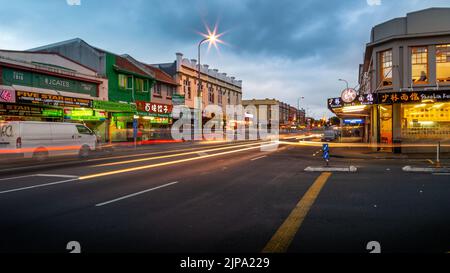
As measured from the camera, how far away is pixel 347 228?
18.7 ft

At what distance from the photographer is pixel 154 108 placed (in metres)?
38.4

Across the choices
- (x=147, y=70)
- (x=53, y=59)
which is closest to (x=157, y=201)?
(x=53, y=59)

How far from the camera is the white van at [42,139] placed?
1634 centimetres

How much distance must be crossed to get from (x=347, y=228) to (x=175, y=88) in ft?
137

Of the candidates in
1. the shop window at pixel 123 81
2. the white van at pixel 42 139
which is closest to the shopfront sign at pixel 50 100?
the shop window at pixel 123 81

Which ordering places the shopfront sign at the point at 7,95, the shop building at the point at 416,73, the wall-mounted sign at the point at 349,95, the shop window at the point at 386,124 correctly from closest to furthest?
the wall-mounted sign at the point at 349,95 < the shop building at the point at 416,73 < the shopfront sign at the point at 7,95 < the shop window at the point at 386,124

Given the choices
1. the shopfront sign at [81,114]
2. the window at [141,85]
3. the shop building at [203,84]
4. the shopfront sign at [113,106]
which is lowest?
the shopfront sign at [81,114]

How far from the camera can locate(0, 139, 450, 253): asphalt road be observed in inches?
196

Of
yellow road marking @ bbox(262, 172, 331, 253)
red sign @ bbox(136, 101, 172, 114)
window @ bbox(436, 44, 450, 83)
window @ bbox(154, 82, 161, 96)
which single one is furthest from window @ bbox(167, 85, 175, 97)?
yellow road marking @ bbox(262, 172, 331, 253)

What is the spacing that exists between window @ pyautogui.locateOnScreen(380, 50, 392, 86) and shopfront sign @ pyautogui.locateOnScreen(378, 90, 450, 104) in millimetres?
4080

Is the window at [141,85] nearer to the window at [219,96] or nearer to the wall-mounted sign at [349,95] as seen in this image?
the window at [219,96]

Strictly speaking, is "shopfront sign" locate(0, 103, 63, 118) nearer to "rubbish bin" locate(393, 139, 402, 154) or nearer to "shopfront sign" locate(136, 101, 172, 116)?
"shopfront sign" locate(136, 101, 172, 116)

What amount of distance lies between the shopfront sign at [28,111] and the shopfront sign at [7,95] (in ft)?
1.81
